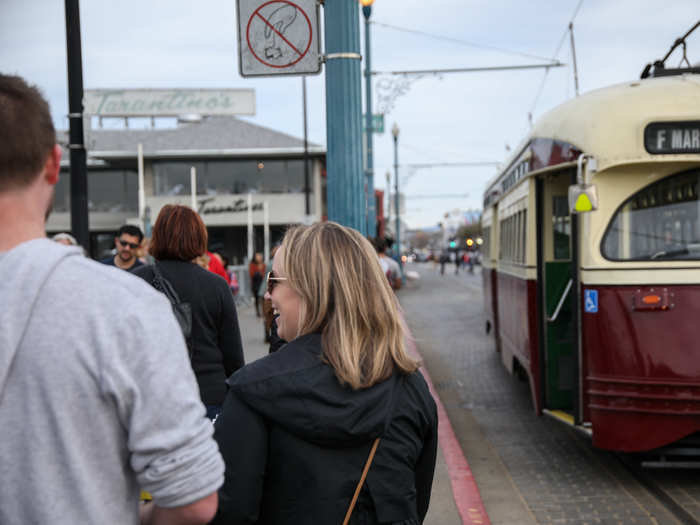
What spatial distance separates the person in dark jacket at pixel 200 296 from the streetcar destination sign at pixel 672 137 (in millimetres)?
3375

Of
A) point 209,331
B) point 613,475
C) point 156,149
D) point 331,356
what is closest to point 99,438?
point 331,356

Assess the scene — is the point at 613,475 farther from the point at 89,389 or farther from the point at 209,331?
the point at 89,389

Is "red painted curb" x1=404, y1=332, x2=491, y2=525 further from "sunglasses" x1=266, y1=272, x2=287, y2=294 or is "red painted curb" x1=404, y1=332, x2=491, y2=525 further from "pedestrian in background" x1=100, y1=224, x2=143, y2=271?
"pedestrian in background" x1=100, y1=224, x2=143, y2=271

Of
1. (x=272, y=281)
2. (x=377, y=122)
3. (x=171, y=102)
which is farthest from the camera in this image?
(x=171, y=102)

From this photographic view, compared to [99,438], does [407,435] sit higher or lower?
lower

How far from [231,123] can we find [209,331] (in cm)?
3802

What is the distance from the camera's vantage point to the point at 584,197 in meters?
5.42

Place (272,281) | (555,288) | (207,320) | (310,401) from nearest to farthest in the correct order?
1. (310,401)
2. (272,281)
3. (207,320)
4. (555,288)

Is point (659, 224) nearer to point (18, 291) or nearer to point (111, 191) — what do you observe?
point (18, 291)

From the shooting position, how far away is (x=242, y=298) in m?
25.0

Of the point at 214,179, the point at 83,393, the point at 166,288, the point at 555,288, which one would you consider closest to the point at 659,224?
the point at 555,288

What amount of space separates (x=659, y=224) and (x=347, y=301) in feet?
14.2

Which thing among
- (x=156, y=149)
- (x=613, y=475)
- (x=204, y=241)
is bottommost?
(x=613, y=475)

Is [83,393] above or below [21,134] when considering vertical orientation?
below
